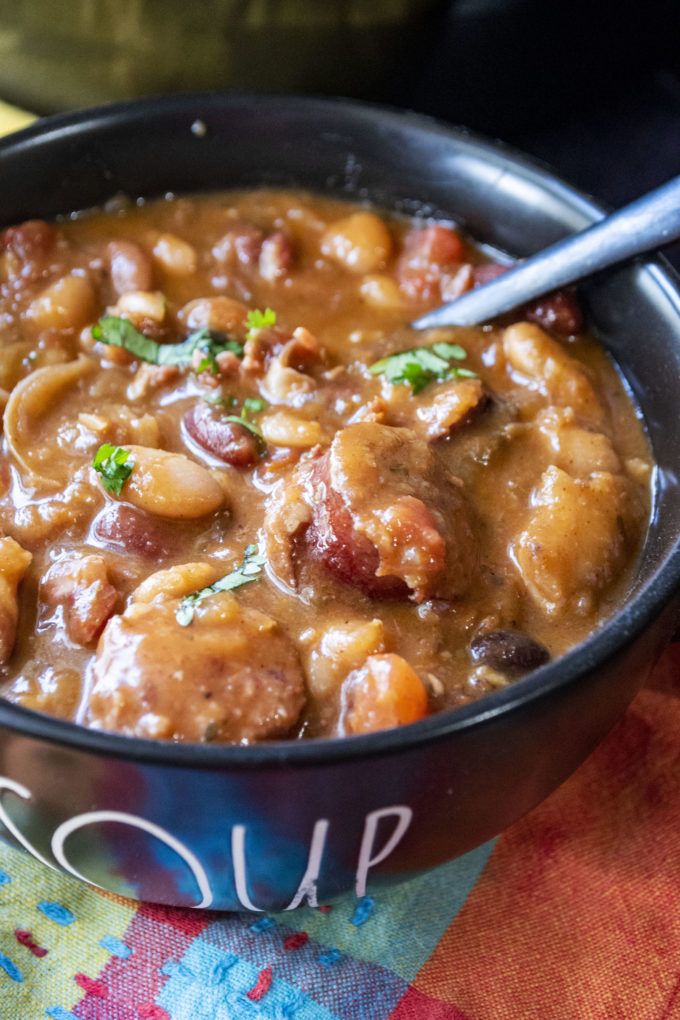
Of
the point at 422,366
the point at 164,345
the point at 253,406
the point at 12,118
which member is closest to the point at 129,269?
the point at 164,345

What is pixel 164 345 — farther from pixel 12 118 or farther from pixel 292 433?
pixel 12 118

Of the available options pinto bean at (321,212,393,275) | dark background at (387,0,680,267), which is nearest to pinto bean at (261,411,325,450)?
pinto bean at (321,212,393,275)

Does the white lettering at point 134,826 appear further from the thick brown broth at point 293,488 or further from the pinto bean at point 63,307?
the pinto bean at point 63,307

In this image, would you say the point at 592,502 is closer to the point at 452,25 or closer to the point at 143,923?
the point at 143,923

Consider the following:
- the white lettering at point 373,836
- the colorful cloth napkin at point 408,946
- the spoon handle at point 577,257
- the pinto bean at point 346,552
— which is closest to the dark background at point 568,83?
the spoon handle at point 577,257

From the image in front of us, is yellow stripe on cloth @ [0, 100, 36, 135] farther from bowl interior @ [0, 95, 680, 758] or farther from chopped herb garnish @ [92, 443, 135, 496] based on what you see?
chopped herb garnish @ [92, 443, 135, 496]

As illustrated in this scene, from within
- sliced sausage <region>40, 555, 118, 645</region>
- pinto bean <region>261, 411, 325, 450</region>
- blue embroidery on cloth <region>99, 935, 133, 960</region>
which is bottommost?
blue embroidery on cloth <region>99, 935, 133, 960</region>

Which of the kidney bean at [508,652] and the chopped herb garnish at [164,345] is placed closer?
the kidney bean at [508,652]
